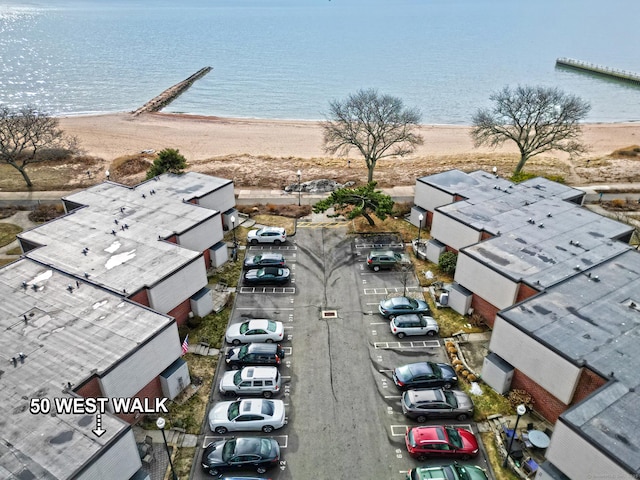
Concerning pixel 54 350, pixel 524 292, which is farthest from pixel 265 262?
pixel 524 292

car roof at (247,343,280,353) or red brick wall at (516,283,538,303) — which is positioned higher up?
red brick wall at (516,283,538,303)

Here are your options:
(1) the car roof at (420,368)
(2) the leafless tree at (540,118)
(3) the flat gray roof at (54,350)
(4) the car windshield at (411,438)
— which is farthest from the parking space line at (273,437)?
(2) the leafless tree at (540,118)

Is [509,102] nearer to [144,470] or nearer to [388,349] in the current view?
[388,349]

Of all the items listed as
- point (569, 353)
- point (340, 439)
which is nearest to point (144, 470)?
point (340, 439)

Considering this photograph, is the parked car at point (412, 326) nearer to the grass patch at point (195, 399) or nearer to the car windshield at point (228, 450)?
the grass patch at point (195, 399)

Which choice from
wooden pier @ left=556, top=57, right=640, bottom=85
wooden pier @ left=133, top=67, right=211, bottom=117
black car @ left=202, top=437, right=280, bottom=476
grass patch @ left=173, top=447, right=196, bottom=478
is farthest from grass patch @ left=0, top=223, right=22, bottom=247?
wooden pier @ left=556, top=57, right=640, bottom=85

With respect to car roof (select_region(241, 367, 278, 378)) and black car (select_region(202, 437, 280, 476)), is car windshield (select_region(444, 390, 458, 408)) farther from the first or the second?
car roof (select_region(241, 367, 278, 378))
